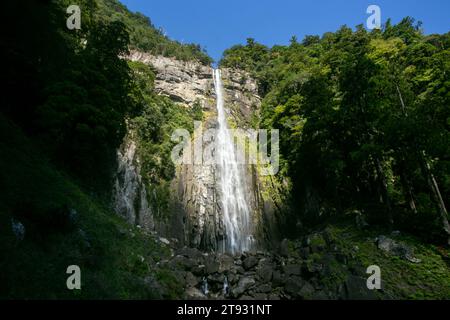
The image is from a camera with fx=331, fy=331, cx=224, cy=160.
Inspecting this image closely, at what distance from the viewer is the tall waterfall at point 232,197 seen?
1002 inches

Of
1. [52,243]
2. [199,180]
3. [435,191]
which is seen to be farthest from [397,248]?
[199,180]

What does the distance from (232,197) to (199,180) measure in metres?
3.18

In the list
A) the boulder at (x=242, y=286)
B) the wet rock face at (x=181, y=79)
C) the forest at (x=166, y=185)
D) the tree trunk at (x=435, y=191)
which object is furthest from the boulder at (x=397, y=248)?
the wet rock face at (x=181, y=79)

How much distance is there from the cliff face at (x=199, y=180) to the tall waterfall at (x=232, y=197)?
1.75 feet

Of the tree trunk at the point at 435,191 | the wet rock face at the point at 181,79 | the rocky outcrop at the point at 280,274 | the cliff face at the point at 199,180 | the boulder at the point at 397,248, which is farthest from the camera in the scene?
the wet rock face at the point at 181,79

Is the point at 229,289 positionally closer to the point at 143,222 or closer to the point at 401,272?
the point at 401,272

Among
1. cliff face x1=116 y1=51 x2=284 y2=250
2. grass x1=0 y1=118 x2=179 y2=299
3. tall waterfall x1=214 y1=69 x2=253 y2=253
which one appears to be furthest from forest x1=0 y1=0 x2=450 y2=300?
tall waterfall x1=214 y1=69 x2=253 y2=253

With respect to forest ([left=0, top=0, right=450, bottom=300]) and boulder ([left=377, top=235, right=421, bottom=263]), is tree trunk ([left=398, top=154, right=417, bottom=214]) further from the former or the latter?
boulder ([left=377, top=235, right=421, bottom=263])

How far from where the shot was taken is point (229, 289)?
15406 mm

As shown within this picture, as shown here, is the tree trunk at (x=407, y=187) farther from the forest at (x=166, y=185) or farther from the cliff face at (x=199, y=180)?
the cliff face at (x=199, y=180)

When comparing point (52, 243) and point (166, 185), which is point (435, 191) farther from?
point (166, 185)

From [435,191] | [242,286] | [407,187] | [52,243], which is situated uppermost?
[407,187]

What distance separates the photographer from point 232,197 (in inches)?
1108
